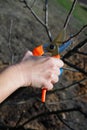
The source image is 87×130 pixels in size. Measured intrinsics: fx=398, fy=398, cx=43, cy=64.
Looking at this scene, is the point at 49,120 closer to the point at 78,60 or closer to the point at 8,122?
the point at 8,122

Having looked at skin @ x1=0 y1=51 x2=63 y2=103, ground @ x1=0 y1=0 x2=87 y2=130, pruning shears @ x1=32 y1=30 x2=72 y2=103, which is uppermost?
skin @ x1=0 y1=51 x2=63 y2=103

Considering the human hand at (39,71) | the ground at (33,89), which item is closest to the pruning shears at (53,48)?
the human hand at (39,71)

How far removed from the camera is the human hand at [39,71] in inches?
74.1

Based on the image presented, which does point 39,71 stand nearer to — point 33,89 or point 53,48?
point 53,48

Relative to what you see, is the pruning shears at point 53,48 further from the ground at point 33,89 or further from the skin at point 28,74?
the ground at point 33,89

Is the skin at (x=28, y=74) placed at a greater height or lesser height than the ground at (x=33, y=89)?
greater

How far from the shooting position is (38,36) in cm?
727

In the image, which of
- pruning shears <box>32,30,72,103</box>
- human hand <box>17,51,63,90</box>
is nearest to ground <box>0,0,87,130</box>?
pruning shears <box>32,30,72,103</box>

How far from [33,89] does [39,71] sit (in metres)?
3.74

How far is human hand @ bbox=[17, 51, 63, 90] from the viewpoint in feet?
6.18

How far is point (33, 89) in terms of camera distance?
562cm

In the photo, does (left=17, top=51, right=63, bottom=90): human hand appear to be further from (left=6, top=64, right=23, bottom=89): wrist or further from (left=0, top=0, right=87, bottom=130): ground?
(left=0, top=0, right=87, bottom=130): ground

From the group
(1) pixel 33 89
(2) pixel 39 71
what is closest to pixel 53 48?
(2) pixel 39 71

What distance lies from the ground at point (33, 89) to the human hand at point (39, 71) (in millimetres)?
1411
